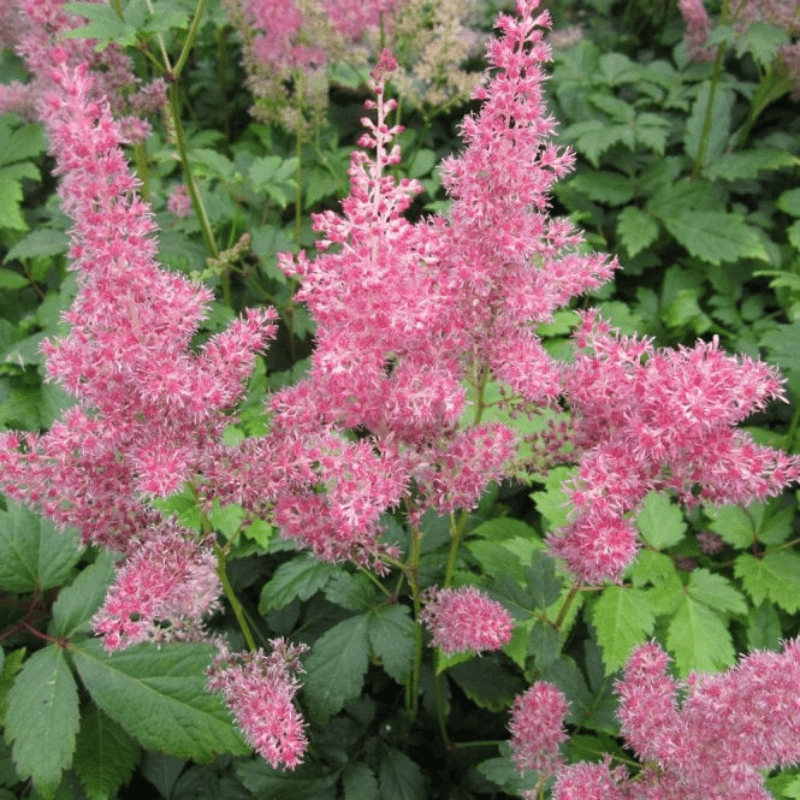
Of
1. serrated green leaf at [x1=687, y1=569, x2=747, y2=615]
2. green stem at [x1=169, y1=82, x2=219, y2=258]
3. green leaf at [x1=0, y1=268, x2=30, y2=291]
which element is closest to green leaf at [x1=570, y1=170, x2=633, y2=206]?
green stem at [x1=169, y1=82, x2=219, y2=258]

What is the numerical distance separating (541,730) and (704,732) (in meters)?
0.40

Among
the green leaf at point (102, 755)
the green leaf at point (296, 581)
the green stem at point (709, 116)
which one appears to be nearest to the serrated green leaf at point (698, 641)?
the green leaf at point (296, 581)

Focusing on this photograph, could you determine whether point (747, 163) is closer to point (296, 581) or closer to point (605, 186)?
point (605, 186)

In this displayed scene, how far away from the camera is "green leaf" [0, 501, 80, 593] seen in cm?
204

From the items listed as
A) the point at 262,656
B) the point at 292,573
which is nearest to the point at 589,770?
the point at 262,656

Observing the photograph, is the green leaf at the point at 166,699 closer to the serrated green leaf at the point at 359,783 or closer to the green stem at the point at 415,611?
the serrated green leaf at the point at 359,783

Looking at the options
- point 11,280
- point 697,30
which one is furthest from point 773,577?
point 11,280

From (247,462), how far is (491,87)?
84cm

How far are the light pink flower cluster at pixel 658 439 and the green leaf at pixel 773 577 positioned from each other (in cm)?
106

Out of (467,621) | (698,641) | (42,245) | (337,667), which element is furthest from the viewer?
(42,245)

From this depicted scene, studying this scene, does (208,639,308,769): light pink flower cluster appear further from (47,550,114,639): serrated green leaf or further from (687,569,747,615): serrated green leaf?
(687,569,747,615): serrated green leaf

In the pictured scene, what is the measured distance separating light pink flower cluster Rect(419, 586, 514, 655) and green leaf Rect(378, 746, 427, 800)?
50 centimetres

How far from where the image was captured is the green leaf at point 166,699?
1766mm

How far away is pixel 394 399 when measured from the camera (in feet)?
4.69
